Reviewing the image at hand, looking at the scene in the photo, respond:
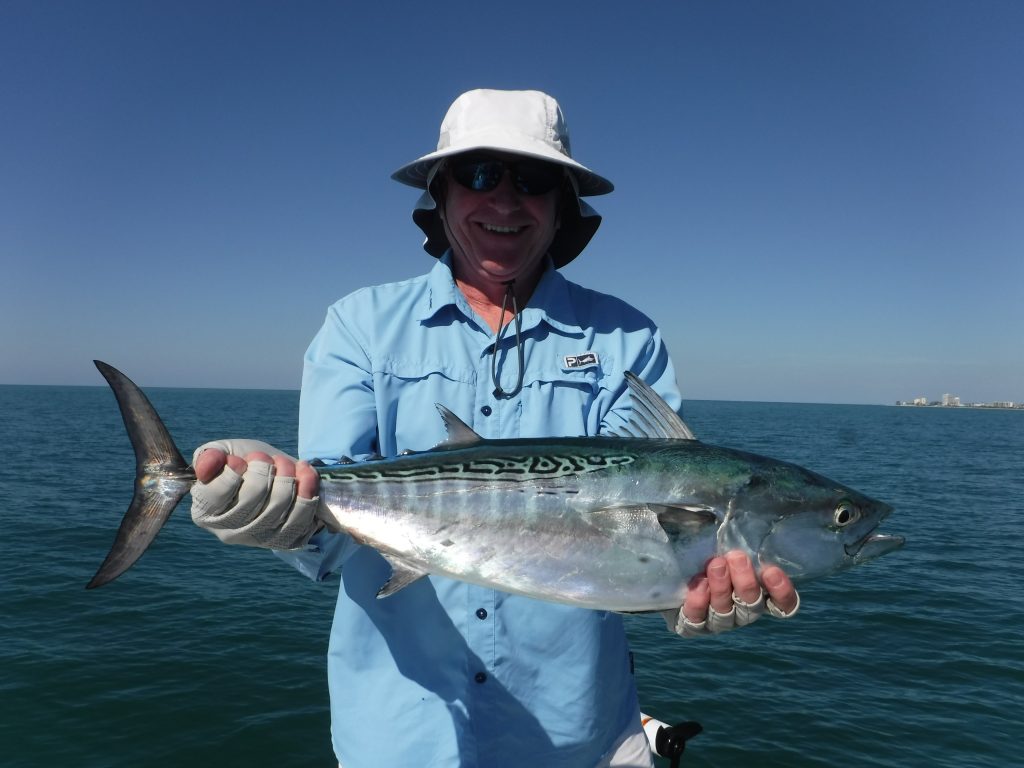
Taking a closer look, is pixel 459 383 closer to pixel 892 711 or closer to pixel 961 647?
pixel 892 711

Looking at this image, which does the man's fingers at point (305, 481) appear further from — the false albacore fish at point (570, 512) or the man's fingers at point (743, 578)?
the man's fingers at point (743, 578)

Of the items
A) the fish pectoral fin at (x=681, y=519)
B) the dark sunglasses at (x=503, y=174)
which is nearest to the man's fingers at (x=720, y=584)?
the fish pectoral fin at (x=681, y=519)

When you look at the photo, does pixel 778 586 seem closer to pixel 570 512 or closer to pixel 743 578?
pixel 743 578

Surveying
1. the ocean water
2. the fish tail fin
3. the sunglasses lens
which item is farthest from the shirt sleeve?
the ocean water

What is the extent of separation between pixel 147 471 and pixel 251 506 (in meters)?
0.61

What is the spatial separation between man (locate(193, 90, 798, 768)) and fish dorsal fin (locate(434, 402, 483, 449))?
0.26 meters

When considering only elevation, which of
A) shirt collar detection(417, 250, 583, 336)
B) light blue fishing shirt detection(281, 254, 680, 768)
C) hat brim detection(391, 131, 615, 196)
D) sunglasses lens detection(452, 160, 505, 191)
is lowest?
light blue fishing shirt detection(281, 254, 680, 768)

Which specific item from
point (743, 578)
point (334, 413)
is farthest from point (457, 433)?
point (743, 578)

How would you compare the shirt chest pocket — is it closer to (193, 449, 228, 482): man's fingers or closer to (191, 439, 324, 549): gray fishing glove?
(191, 439, 324, 549): gray fishing glove

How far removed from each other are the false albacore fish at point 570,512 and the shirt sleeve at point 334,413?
157mm

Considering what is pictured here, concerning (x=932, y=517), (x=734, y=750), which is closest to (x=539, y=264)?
(x=734, y=750)

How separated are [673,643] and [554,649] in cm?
1017

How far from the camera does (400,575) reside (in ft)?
9.37

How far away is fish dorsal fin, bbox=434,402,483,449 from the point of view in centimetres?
304
